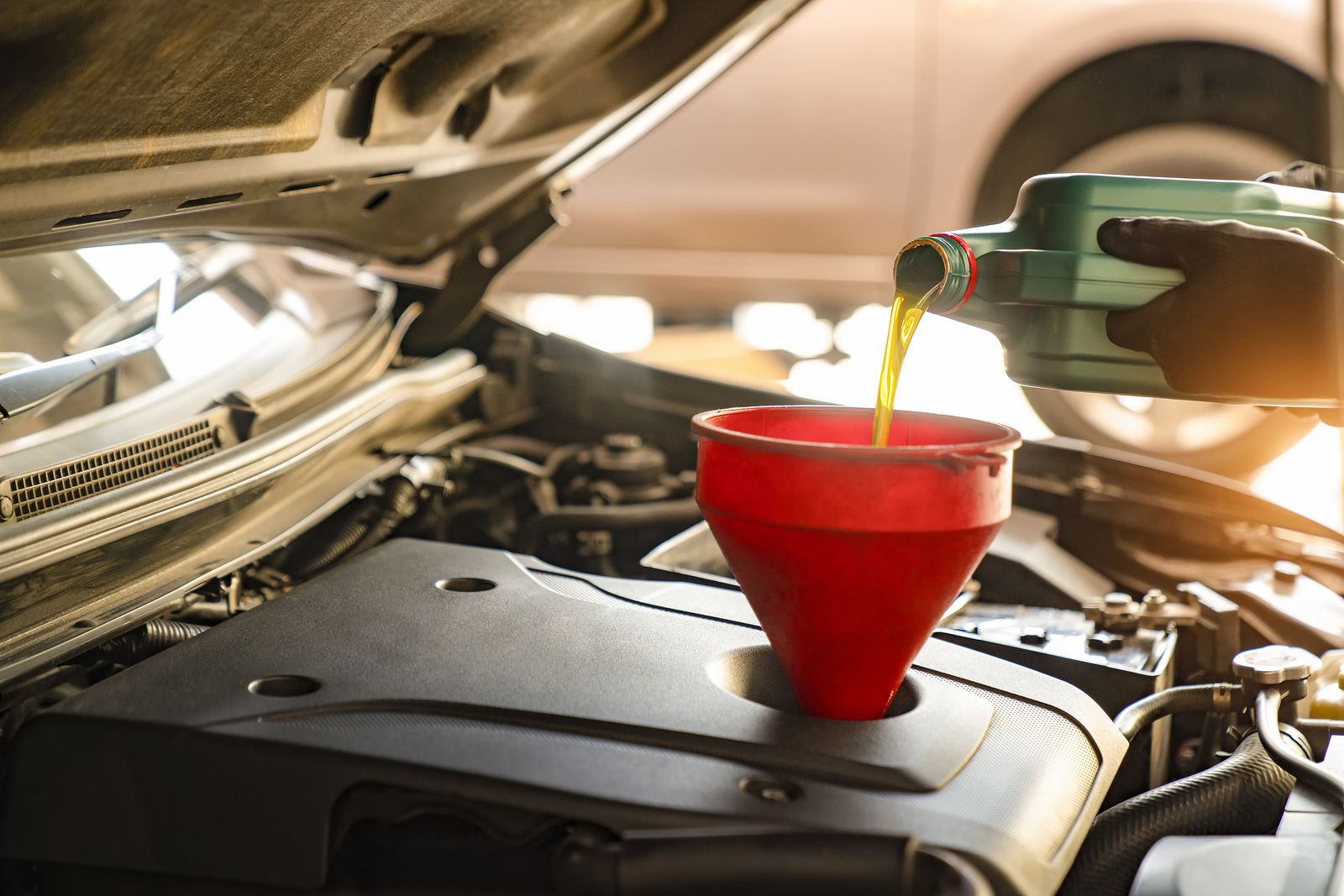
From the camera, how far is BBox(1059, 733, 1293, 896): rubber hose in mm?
847

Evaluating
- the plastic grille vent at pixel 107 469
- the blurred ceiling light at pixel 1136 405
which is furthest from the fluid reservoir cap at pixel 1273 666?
the blurred ceiling light at pixel 1136 405

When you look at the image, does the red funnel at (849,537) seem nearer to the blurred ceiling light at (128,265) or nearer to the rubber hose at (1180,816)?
the rubber hose at (1180,816)

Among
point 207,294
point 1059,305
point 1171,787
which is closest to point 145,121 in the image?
point 207,294

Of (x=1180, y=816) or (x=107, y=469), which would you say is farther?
(x=107, y=469)

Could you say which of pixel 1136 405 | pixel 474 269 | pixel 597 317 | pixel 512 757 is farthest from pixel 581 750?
pixel 597 317

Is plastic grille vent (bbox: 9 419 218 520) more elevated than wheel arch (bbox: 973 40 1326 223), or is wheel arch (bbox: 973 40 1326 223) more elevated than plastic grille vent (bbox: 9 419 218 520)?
wheel arch (bbox: 973 40 1326 223)

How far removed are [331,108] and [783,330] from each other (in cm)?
283

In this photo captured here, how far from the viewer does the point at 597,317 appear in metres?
4.33

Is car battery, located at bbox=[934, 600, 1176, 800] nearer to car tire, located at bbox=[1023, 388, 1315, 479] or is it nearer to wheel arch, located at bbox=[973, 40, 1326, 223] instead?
car tire, located at bbox=[1023, 388, 1315, 479]

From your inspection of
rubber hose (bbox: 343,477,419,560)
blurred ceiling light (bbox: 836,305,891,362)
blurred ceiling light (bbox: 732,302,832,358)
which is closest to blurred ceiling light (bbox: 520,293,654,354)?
blurred ceiling light (bbox: 732,302,832,358)

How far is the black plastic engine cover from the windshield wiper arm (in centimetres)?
28

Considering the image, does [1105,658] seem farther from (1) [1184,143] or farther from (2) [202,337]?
(1) [1184,143]

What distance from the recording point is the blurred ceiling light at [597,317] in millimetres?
3984

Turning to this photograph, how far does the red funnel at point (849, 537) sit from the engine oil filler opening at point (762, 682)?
2cm
